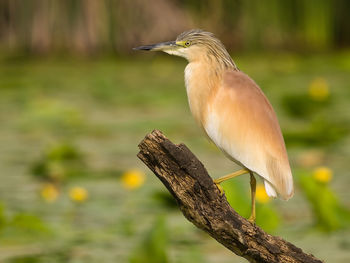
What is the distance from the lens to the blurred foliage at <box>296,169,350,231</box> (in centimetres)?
281

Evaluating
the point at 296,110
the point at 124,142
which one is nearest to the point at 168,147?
the point at 124,142

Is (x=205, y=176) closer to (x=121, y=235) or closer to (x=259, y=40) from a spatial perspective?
(x=121, y=235)

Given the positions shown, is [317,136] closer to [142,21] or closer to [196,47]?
[142,21]

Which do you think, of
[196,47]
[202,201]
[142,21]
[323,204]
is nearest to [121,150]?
[323,204]

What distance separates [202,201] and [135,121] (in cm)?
300

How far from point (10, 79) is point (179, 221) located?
2958mm

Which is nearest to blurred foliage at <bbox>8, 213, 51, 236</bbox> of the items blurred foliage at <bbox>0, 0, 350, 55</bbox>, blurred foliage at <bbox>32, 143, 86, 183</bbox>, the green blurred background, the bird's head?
the green blurred background

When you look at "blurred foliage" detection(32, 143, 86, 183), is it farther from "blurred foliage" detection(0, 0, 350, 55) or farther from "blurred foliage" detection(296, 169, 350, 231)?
"blurred foliage" detection(0, 0, 350, 55)

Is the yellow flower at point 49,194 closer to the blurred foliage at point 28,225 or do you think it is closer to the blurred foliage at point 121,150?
the blurred foliage at point 121,150

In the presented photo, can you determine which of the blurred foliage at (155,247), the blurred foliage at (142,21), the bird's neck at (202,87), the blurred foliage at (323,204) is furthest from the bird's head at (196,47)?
the blurred foliage at (142,21)

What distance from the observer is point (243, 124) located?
5.69ft

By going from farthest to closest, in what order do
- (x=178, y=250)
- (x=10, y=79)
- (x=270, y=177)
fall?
(x=10, y=79) → (x=178, y=250) → (x=270, y=177)

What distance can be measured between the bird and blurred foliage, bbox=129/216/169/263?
0.62m

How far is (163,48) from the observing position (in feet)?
5.84
